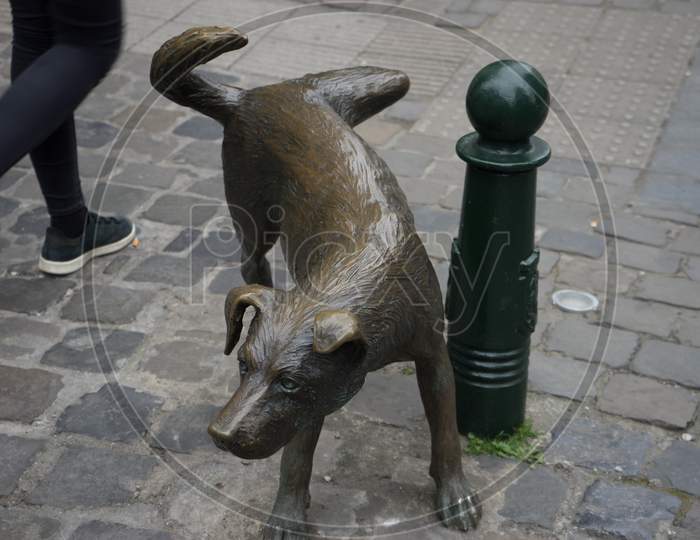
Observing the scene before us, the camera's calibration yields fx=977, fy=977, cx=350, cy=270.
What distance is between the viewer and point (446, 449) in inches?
135

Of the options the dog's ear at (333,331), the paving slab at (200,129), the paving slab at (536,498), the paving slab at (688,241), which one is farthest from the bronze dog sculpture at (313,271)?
the paving slab at (200,129)

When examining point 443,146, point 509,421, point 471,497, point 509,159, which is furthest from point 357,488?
point 443,146

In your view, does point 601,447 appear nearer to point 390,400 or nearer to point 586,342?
point 586,342

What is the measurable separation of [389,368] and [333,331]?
65.2 inches

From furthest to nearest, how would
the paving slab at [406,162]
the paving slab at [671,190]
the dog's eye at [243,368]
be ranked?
1. the paving slab at [406,162]
2. the paving slab at [671,190]
3. the dog's eye at [243,368]

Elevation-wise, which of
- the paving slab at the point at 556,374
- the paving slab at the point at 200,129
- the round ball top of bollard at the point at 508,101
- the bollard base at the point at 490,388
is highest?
the round ball top of bollard at the point at 508,101

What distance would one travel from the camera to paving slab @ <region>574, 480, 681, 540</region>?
11.2 feet

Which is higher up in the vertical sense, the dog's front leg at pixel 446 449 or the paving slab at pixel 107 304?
the dog's front leg at pixel 446 449

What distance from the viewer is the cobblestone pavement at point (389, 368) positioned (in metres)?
3.54

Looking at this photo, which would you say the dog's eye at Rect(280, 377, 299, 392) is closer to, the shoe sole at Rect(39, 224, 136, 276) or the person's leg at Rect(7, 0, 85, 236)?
the person's leg at Rect(7, 0, 85, 236)

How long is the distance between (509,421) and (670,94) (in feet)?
12.5

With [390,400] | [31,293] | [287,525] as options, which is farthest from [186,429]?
[31,293]

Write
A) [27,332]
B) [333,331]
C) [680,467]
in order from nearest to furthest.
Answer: [333,331] < [680,467] < [27,332]

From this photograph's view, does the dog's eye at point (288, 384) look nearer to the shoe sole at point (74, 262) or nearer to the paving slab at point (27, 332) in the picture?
the paving slab at point (27, 332)
